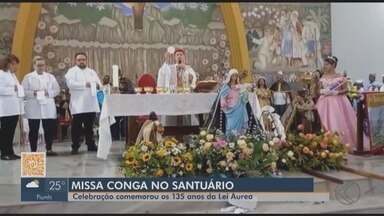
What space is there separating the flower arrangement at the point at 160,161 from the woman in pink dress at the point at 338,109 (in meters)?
2.94

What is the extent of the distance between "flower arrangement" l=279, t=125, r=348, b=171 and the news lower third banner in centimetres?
131

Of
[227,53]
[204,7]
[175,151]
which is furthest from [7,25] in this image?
[175,151]

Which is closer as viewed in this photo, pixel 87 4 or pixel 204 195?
pixel 204 195

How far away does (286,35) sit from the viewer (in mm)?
13766

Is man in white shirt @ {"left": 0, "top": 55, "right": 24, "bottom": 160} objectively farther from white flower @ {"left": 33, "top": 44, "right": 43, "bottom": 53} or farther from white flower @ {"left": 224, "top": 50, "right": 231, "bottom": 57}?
white flower @ {"left": 224, "top": 50, "right": 231, "bottom": 57}

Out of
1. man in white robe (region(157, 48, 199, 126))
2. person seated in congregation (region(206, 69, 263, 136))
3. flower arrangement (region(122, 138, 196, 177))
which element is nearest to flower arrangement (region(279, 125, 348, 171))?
person seated in congregation (region(206, 69, 263, 136))

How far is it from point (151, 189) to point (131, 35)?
8769 mm

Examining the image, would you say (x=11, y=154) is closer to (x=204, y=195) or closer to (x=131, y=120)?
(x=131, y=120)

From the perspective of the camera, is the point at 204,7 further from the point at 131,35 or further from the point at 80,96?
the point at 80,96

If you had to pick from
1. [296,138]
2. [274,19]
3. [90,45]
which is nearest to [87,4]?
[90,45]

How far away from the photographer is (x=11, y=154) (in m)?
7.11

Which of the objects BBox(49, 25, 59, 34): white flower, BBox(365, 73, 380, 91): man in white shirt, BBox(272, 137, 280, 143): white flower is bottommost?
BBox(272, 137, 280, 143): white flower

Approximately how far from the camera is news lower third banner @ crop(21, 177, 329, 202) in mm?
3984

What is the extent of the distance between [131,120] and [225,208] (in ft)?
11.1
